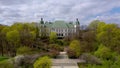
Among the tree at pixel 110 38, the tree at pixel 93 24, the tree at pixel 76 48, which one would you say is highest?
the tree at pixel 93 24

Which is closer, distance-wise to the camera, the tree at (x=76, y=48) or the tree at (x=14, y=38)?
the tree at (x=76, y=48)

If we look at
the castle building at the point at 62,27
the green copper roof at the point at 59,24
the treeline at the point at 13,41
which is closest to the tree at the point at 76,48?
the treeline at the point at 13,41

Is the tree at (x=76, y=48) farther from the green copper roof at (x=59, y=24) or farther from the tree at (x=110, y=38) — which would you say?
the green copper roof at (x=59, y=24)

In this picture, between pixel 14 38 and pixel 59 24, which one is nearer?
pixel 14 38

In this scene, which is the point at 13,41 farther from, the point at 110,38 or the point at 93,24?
the point at 93,24

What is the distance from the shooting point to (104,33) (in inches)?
1623

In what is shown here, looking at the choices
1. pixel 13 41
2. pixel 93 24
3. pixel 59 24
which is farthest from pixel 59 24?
pixel 13 41

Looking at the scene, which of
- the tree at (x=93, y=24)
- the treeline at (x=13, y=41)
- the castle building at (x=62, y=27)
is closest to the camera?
the treeline at (x=13, y=41)

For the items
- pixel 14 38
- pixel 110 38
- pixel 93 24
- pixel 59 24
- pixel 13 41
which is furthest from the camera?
pixel 59 24

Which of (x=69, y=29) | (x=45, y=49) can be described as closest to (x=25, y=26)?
(x=45, y=49)

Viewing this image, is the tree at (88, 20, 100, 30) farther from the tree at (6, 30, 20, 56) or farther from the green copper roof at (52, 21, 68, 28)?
the green copper roof at (52, 21, 68, 28)

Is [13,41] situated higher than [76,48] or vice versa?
[13,41]

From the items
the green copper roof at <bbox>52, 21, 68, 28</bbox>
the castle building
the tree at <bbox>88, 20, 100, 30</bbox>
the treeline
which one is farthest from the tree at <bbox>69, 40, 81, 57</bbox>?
the green copper roof at <bbox>52, 21, 68, 28</bbox>

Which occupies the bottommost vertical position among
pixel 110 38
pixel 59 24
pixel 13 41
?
pixel 13 41
